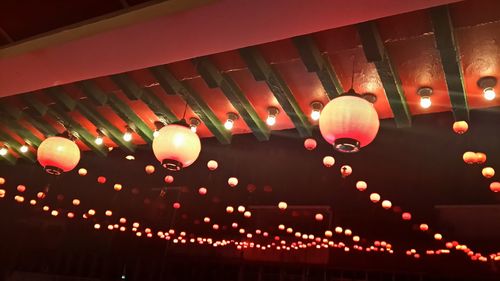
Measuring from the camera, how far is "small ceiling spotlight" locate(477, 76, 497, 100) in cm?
345

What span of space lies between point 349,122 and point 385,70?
1.03 metres

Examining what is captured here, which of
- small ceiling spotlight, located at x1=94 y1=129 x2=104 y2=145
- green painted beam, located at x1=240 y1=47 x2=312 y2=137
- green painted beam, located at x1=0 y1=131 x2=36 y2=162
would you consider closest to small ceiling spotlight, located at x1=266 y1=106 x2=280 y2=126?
green painted beam, located at x1=240 y1=47 x2=312 y2=137

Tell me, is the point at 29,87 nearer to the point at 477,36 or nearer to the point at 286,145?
the point at 286,145

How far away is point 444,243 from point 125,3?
30.5 feet

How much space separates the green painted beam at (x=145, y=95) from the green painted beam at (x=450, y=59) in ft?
9.31

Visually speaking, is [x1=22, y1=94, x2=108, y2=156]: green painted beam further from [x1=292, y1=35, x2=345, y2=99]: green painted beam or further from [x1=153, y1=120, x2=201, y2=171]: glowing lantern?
[x1=292, y1=35, x2=345, y2=99]: green painted beam

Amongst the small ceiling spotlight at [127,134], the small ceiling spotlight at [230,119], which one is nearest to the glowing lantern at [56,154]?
the small ceiling spotlight at [127,134]

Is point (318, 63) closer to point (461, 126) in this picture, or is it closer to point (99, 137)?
point (461, 126)

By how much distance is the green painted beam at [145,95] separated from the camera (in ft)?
14.0

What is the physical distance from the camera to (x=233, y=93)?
13.5 feet

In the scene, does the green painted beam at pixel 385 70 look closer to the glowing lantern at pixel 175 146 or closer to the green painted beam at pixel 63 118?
the glowing lantern at pixel 175 146

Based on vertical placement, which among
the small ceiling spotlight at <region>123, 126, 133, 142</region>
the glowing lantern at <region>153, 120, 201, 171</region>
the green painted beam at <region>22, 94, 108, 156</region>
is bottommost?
the glowing lantern at <region>153, 120, 201, 171</region>

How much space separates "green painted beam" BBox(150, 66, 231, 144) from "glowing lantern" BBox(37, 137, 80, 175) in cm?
106

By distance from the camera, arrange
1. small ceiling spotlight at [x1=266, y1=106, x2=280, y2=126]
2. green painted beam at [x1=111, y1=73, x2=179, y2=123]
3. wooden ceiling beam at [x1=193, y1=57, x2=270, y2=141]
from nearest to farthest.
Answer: wooden ceiling beam at [x1=193, y1=57, x2=270, y2=141] → green painted beam at [x1=111, y1=73, x2=179, y2=123] → small ceiling spotlight at [x1=266, y1=106, x2=280, y2=126]
